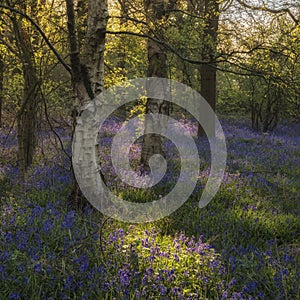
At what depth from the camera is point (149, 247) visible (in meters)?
3.80

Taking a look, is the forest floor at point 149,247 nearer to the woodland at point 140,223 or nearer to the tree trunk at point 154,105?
the woodland at point 140,223

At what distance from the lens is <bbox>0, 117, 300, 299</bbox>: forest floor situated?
3.08 metres

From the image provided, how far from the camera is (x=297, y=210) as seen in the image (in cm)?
581

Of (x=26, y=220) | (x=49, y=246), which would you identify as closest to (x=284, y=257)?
(x=49, y=246)

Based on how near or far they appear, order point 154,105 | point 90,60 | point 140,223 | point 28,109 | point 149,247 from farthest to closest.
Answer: point 28,109, point 154,105, point 90,60, point 140,223, point 149,247

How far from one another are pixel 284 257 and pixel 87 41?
3.76 m

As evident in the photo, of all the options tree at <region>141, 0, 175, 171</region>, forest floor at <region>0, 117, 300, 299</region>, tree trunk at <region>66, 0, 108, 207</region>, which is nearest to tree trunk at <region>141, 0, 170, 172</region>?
tree at <region>141, 0, 175, 171</region>

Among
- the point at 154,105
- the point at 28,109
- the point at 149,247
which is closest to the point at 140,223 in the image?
the point at 149,247

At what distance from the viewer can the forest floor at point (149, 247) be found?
10.1 feet

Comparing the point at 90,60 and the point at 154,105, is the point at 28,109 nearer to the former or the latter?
the point at 154,105

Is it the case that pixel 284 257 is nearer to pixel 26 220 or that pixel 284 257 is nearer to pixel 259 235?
pixel 259 235

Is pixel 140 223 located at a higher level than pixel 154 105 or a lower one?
lower

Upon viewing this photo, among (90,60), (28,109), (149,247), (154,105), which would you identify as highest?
(90,60)

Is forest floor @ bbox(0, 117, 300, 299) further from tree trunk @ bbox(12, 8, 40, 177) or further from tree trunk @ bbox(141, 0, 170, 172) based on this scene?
tree trunk @ bbox(141, 0, 170, 172)
